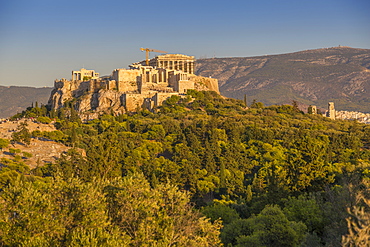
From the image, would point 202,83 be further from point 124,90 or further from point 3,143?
point 3,143

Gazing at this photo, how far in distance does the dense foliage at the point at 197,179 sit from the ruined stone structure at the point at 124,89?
169 inches

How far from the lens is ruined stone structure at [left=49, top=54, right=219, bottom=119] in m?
104

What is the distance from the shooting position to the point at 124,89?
10762 cm

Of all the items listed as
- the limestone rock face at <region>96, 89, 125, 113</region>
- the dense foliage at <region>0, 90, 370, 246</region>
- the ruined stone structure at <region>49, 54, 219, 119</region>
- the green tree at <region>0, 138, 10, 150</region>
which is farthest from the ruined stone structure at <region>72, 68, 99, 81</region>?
the green tree at <region>0, 138, 10, 150</region>

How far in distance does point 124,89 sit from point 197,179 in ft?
165

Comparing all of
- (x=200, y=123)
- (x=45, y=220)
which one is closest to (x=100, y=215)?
(x=45, y=220)

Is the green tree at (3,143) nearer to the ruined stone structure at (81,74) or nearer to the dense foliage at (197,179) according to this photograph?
the dense foliage at (197,179)

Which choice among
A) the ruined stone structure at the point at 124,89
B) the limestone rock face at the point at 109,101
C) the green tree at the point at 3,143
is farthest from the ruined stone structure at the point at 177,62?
the green tree at the point at 3,143

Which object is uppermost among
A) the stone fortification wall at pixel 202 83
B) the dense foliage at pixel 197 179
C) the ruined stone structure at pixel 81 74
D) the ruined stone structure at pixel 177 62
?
the ruined stone structure at pixel 177 62

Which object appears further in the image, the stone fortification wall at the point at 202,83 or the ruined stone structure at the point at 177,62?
the ruined stone structure at the point at 177,62

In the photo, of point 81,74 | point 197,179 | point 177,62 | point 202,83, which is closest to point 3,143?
point 197,179

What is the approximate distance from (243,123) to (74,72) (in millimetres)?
56379

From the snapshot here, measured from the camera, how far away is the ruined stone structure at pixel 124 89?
10369 cm

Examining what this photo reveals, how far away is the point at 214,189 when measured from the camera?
6241 centimetres
